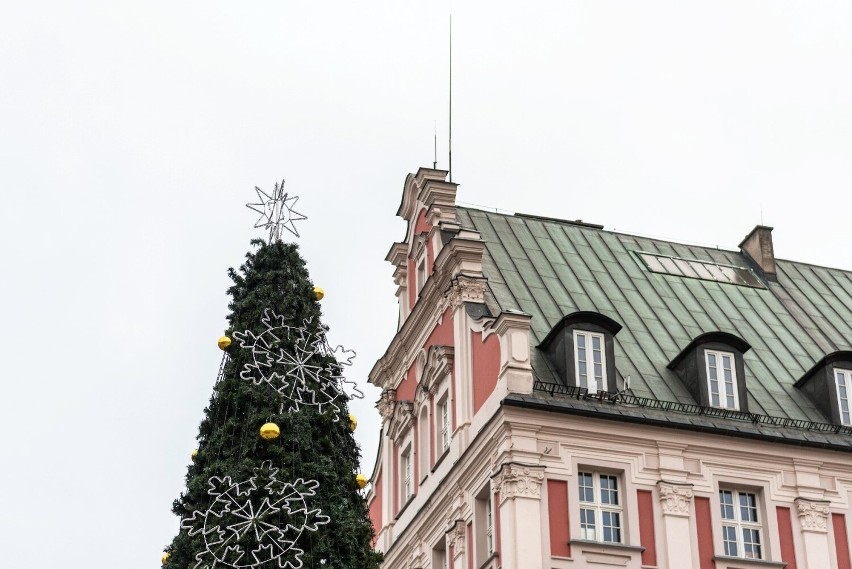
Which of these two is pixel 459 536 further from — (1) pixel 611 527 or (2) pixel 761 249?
(2) pixel 761 249

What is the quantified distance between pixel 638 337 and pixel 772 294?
712 centimetres

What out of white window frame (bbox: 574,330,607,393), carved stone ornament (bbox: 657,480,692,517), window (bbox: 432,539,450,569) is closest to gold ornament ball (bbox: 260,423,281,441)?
white window frame (bbox: 574,330,607,393)

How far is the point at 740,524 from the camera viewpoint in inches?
1314

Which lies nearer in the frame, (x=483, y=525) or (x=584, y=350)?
(x=483, y=525)

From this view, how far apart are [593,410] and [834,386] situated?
7.06 metres

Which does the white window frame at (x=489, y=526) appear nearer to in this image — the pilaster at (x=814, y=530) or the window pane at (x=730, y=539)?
the window pane at (x=730, y=539)

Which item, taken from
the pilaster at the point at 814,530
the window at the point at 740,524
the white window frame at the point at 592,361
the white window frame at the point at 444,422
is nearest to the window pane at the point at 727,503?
the window at the point at 740,524

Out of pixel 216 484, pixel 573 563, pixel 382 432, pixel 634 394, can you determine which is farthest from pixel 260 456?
pixel 382 432

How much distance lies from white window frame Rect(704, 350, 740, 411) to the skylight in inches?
245

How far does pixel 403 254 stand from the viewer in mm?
42250

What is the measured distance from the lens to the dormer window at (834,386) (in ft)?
117

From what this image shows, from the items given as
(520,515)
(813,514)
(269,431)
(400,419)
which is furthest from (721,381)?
(269,431)

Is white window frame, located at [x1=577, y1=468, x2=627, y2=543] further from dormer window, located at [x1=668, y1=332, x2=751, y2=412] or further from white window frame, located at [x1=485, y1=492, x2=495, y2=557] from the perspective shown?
dormer window, located at [x1=668, y1=332, x2=751, y2=412]

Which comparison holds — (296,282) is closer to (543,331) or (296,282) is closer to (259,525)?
(259,525)
